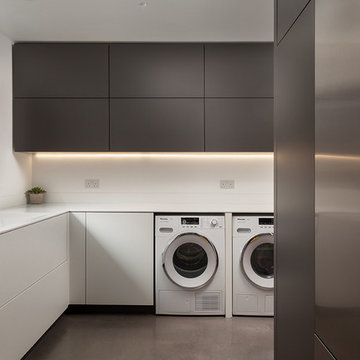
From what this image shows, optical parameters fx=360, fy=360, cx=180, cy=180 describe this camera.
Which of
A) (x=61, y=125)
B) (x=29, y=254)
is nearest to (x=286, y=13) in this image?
(x=29, y=254)

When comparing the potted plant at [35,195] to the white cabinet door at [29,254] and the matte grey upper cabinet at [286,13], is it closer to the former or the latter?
the white cabinet door at [29,254]

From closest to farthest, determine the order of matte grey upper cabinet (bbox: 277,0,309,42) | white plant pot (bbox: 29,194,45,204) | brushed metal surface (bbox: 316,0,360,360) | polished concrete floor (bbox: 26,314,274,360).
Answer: brushed metal surface (bbox: 316,0,360,360)
matte grey upper cabinet (bbox: 277,0,309,42)
polished concrete floor (bbox: 26,314,274,360)
white plant pot (bbox: 29,194,45,204)

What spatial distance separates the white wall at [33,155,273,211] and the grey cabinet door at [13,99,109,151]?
340mm

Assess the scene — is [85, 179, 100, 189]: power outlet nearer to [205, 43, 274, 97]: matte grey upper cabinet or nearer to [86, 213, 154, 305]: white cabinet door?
[86, 213, 154, 305]: white cabinet door

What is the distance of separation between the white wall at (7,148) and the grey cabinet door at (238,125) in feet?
5.93

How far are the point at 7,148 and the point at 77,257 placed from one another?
1202 millimetres

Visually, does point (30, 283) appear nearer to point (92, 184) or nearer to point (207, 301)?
point (207, 301)

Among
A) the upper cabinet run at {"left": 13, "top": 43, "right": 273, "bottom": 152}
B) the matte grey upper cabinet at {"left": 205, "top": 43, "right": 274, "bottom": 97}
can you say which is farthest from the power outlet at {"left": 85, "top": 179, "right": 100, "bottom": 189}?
the matte grey upper cabinet at {"left": 205, "top": 43, "right": 274, "bottom": 97}

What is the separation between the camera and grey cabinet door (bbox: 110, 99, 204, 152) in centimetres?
335

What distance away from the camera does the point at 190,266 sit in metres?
3.02

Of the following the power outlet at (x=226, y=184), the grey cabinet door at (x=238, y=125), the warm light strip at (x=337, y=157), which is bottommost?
the power outlet at (x=226, y=184)

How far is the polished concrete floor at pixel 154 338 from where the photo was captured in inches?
92.3

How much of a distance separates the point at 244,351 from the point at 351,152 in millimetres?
2095

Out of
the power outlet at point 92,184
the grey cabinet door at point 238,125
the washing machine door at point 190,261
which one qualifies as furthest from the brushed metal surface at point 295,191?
the power outlet at point 92,184
